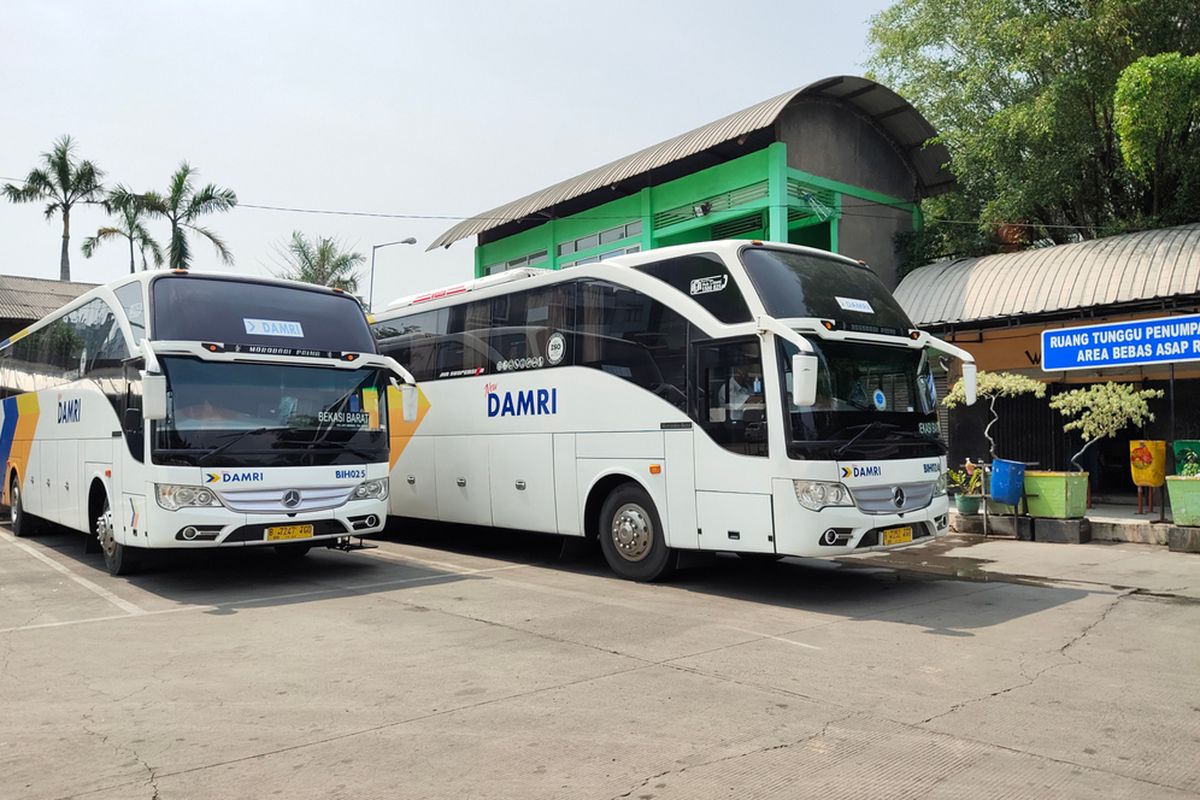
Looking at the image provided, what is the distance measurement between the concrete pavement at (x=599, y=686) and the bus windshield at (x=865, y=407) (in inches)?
59.1

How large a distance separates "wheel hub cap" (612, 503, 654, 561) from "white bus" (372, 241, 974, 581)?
0.7 inches

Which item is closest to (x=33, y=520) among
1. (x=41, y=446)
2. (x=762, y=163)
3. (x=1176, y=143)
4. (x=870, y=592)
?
(x=41, y=446)

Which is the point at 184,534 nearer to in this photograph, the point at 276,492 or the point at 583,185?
the point at 276,492

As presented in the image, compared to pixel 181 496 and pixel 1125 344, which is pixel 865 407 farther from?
pixel 1125 344

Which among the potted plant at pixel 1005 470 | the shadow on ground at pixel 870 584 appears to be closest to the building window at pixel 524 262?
the potted plant at pixel 1005 470

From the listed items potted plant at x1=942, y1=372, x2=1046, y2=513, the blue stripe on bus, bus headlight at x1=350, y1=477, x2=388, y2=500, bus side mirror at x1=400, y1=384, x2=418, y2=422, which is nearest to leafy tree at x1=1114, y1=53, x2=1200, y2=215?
potted plant at x1=942, y1=372, x2=1046, y2=513

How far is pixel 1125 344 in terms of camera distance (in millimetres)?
13516

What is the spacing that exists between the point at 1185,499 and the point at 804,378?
24.8 feet

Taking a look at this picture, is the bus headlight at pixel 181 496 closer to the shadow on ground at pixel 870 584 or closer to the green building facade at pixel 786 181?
the shadow on ground at pixel 870 584

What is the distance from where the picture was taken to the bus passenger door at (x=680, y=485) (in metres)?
9.21

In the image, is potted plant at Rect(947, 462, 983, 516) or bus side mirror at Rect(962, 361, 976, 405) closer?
bus side mirror at Rect(962, 361, 976, 405)

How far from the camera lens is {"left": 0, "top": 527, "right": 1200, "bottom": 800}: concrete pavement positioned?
434cm

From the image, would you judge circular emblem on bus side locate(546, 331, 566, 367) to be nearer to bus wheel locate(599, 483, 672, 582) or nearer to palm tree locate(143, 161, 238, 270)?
bus wheel locate(599, 483, 672, 582)

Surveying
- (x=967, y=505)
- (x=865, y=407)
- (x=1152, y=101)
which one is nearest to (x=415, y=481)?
(x=865, y=407)
